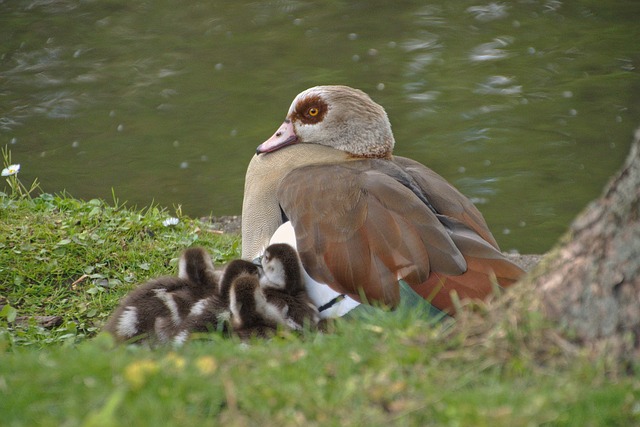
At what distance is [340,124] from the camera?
18.1ft

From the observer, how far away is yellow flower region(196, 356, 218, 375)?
287 cm

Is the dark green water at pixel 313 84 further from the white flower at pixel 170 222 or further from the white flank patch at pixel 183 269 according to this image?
the white flank patch at pixel 183 269

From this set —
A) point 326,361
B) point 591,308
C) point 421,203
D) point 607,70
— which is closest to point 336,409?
point 326,361

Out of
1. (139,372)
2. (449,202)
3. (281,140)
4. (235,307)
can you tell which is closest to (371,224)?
(449,202)

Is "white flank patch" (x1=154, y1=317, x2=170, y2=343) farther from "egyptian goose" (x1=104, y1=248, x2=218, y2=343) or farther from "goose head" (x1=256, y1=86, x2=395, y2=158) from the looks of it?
"goose head" (x1=256, y1=86, x2=395, y2=158)

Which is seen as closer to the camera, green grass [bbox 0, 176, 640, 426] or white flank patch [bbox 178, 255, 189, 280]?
green grass [bbox 0, 176, 640, 426]

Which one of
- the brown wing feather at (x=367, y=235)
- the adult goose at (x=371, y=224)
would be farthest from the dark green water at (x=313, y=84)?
the brown wing feather at (x=367, y=235)

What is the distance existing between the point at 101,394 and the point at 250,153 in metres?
7.33

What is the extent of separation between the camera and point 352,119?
5527 mm

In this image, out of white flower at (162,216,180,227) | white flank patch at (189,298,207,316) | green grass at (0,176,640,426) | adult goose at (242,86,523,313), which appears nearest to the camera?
green grass at (0,176,640,426)

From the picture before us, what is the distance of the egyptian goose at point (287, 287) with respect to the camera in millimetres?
4473

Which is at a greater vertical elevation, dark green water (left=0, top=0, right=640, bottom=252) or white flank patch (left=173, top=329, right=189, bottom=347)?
white flank patch (left=173, top=329, right=189, bottom=347)

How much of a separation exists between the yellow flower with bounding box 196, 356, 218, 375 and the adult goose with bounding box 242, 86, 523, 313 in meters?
1.54

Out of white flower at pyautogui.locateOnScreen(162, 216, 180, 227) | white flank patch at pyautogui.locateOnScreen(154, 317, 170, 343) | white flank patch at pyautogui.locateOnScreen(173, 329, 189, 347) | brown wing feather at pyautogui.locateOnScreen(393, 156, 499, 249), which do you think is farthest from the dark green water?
white flank patch at pyautogui.locateOnScreen(173, 329, 189, 347)
